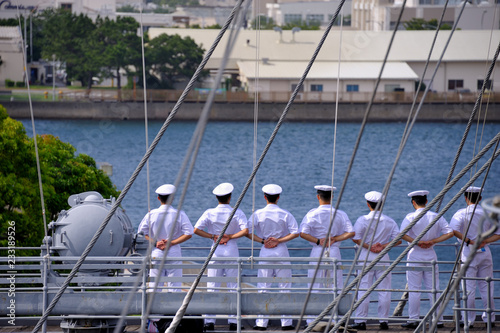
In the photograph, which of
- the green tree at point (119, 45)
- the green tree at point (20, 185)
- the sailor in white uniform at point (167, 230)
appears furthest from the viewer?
the green tree at point (119, 45)

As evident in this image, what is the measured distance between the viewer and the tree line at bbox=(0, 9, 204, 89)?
8106 cm

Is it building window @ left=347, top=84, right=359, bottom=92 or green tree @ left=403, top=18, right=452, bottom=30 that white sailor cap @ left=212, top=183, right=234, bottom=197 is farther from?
green tree @ left=403, top=18, right=452, bottom=30

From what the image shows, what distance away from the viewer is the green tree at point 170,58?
8056 centimetres

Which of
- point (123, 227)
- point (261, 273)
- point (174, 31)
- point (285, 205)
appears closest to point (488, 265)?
point (261, 273)

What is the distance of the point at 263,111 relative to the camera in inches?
3270

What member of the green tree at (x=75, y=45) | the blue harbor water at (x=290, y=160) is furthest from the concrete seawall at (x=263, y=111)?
the green tree at (x=75, y=45)

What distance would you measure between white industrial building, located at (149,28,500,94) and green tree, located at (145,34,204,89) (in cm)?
262

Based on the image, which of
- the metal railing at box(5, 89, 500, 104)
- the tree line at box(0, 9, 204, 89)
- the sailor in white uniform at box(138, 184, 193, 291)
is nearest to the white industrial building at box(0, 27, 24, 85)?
the metal railing at box(5, 89, 500, 104)

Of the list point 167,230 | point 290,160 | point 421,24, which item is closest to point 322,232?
point 167,230

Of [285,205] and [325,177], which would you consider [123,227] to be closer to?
[285,205]

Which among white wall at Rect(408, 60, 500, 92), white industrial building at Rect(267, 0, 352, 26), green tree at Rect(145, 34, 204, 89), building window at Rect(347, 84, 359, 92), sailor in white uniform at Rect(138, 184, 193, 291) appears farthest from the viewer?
white industrial building at Rect(267, 0, 352, 26)

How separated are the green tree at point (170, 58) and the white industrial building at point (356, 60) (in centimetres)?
262

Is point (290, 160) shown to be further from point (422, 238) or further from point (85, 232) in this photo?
point (85, 232)

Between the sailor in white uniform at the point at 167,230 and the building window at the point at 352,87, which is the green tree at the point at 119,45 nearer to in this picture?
the building window at the point at 352,87
